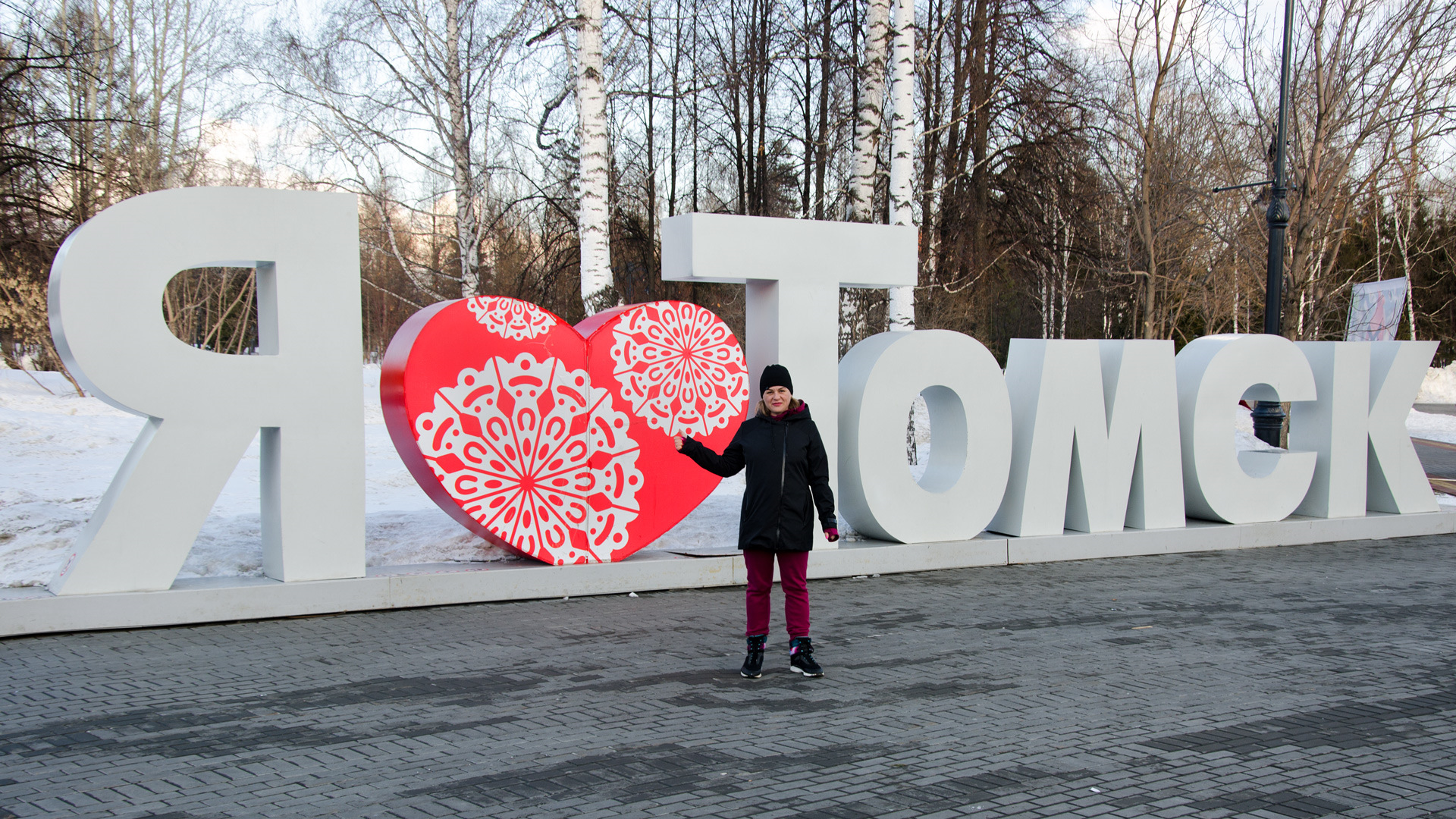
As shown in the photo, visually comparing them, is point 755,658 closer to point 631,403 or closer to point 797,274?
point 631,403

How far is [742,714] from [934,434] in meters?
5.30

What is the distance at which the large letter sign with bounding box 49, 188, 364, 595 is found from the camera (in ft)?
23.0

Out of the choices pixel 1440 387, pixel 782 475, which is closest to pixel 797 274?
pixel 782 475

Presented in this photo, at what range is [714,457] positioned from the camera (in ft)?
21.3

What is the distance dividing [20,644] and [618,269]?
2067 cm

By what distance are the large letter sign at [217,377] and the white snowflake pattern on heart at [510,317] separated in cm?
87

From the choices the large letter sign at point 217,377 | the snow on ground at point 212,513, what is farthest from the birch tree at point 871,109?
the large letter sign at point 217,377

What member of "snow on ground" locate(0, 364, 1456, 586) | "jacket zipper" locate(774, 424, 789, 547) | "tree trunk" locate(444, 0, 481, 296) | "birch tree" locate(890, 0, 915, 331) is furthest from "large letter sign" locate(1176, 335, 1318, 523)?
"tree trunk" locate(444, 0, 481, 296)

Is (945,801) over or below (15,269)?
below

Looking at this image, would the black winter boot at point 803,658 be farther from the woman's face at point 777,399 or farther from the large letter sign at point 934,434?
the large letter sign at point 934,434

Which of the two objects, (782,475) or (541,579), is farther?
(541,579)

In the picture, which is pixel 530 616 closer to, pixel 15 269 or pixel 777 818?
pixel 777 818

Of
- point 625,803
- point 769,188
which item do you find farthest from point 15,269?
point 625,803

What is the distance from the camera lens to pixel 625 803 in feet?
13.5
